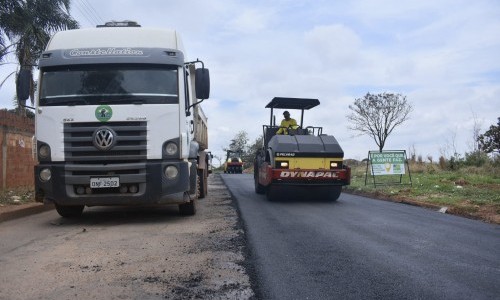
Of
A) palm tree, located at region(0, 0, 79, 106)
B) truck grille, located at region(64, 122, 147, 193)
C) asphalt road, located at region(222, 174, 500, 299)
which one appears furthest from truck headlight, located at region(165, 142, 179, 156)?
palm tree, located at region(0, 0, 79, 106)

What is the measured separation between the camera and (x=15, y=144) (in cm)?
1297

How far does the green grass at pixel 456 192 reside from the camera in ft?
35.4

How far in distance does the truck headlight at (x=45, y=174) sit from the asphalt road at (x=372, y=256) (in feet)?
11.0

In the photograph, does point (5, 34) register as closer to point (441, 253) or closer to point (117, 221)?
point (117, 221)

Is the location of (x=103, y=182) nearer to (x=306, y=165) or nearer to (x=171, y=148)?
(x=171, y=148)

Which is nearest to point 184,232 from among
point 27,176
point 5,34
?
point 27,176

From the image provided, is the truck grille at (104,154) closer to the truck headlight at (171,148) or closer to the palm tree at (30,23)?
the truck headlight at (171,148)

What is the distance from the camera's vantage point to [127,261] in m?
5.54

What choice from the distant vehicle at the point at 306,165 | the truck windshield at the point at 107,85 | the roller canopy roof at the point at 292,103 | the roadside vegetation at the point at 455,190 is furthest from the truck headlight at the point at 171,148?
the roller canopy roof at the point at 292,103

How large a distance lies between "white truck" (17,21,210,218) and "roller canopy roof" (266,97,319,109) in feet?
20.3

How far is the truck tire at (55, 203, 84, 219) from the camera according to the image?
29.5 feet

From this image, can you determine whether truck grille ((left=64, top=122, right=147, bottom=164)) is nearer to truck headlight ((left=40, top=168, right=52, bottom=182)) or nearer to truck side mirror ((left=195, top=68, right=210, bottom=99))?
truck headlight ((left=40, top=168, right=52, bottom=182))

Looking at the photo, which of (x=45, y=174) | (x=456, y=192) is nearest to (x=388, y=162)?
(x=456, y=192)

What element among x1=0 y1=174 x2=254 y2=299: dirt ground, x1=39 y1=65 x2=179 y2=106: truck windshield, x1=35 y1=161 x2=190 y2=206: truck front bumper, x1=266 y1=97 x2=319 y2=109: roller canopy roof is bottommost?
x1=0 y1=174 x2=254 y2=299: dirt ground
